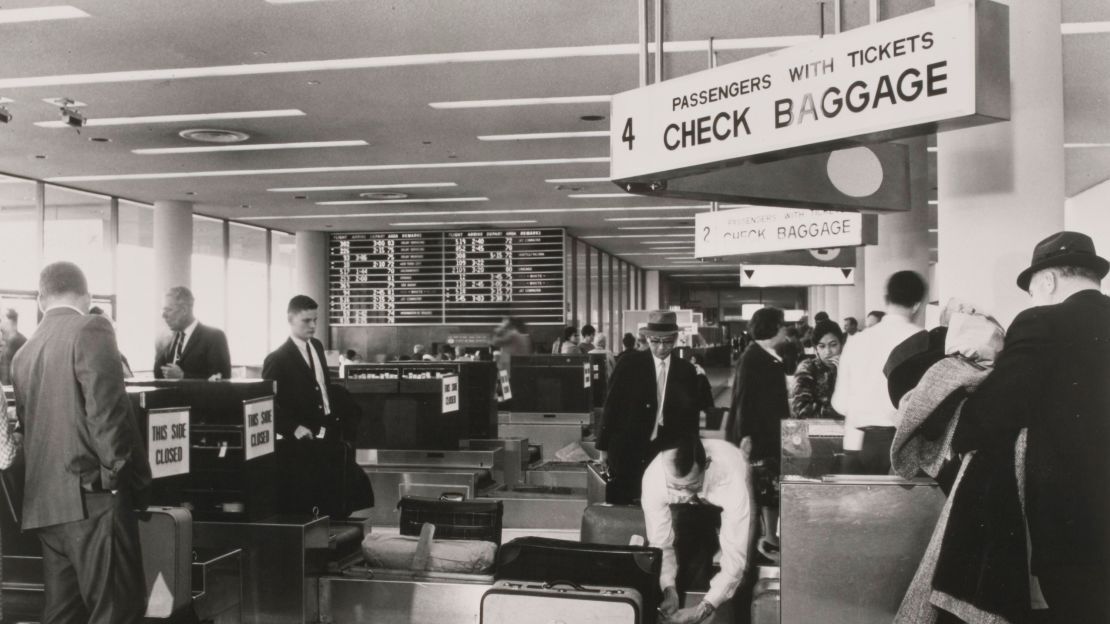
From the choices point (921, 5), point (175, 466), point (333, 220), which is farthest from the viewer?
point (333, 220)

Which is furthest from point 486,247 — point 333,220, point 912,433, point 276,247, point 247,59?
point 912,433

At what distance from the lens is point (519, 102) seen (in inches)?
278

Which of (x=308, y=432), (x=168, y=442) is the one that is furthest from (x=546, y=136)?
→ (x=168, y=442)

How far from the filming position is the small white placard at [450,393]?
7.07 meters

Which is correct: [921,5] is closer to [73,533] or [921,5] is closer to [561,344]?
[73,533]

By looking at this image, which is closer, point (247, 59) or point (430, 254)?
point (247, 59)

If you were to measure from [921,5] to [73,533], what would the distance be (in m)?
A: 4.83

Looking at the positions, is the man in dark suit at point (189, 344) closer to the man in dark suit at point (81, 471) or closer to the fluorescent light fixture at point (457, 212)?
the man in dark suit at point (81, 471)

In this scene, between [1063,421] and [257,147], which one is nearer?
[1063,421]

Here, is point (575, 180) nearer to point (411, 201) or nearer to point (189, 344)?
point (411, 201)

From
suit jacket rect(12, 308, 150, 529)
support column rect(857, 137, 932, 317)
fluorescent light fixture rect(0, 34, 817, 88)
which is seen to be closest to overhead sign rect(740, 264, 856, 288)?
support column rect(857, 137, 932, 317)

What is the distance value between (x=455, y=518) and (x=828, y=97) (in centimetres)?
274

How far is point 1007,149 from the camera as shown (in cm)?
334

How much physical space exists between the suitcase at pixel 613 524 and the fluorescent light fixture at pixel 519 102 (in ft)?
13.0
